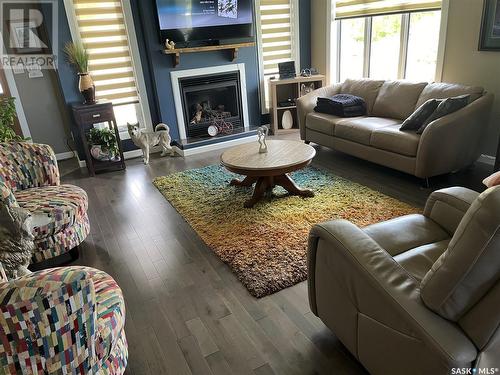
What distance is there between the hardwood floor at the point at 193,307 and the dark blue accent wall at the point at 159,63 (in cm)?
182

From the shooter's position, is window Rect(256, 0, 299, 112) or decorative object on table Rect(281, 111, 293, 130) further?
decorative object on table Rect(281, 111, 293, 130)

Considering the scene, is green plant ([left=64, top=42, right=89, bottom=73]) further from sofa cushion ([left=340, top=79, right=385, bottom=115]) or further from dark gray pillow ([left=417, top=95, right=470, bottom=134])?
dark gray pillow ([left=417, top=95, right=470, bottom=134])

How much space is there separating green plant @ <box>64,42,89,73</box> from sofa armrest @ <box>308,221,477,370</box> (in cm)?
370

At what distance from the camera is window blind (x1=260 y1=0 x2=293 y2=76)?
5.30 meters

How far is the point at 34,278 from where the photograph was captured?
3.82 feet

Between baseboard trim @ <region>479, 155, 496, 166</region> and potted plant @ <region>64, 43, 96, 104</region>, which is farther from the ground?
potted plant @ <region>64, 43, 96, 104</region>

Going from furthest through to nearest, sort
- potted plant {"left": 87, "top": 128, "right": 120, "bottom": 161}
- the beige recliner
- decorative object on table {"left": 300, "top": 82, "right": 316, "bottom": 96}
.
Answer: decorative object on table {"left": 300, "top": 82, "right": 316, "bottom": 96} → potted plant {"left": 87, "top": 128, "right": 120, "bottom": 161} → the beige recliner

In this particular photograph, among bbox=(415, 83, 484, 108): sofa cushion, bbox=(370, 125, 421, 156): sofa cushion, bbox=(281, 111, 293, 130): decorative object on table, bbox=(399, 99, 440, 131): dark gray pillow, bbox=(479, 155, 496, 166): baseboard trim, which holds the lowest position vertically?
bbox=(479, 155, 496, 166): baseboard trim

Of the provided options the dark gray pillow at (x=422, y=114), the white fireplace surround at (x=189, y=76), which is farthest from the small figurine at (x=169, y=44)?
the dark gray pillow at (x=422, y=114)

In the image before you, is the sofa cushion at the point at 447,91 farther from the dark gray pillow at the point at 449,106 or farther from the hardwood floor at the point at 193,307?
the hardwood floor at the point at 193,307

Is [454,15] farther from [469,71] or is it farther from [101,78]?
[101,78]

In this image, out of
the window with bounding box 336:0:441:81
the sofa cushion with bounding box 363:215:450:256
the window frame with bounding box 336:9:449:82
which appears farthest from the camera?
the window with bounding box 336:0:441:81

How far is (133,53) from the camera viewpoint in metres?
4.57

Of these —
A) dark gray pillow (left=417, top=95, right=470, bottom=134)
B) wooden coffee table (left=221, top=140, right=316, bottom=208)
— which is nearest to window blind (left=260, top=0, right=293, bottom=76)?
wooden coffee table (left=221, top=140, right=316, bottom=208)
